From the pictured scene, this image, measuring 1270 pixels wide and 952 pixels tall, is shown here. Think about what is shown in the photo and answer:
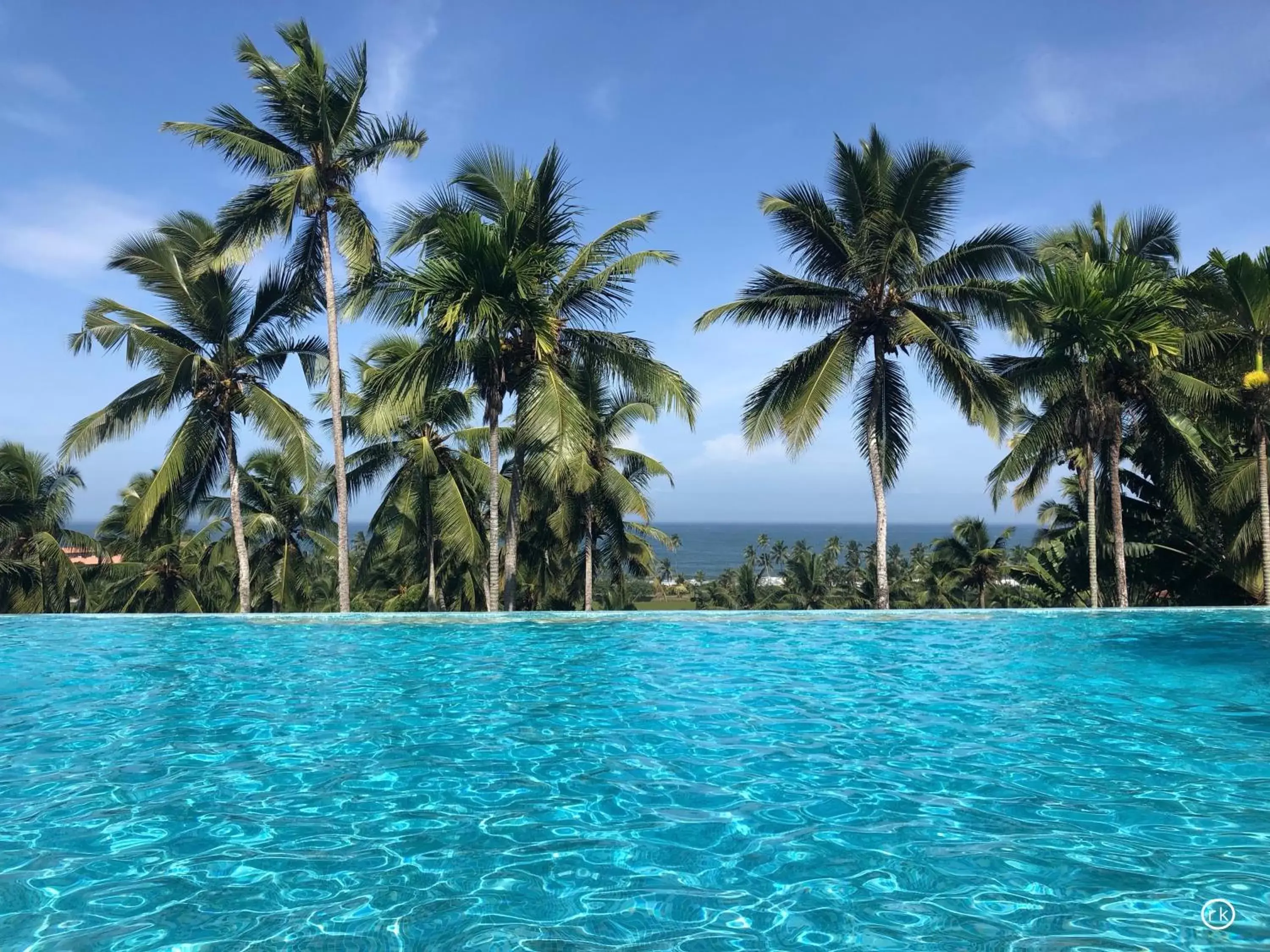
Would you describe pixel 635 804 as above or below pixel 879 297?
below

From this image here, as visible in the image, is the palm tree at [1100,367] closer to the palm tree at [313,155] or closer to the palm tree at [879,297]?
the palm tree at [879,297]

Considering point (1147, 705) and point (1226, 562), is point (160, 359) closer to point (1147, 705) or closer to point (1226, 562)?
point (1147, 705)

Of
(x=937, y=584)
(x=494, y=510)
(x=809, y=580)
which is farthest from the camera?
(x=809, y=580)

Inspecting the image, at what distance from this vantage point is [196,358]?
15.1 meters

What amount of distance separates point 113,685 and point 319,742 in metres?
3.71

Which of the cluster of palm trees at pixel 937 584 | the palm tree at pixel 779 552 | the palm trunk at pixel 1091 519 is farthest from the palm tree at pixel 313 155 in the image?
the palm tree at pixel 779 552

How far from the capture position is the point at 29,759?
5.84m

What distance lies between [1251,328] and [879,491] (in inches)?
279

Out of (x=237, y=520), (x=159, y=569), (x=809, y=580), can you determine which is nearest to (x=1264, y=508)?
(x=237, y=520)

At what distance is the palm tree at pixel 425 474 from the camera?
18266 millimetres

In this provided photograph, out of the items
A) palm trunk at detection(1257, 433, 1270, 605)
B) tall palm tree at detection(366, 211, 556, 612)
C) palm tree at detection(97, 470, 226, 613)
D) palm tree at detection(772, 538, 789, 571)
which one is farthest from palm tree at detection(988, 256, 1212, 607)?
palm tree at detection(772, 538, 789, 571)

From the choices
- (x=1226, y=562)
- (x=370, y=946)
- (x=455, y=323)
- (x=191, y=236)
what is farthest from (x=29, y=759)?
(x=1226, y=562)

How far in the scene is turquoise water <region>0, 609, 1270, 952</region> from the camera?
3.54 meters

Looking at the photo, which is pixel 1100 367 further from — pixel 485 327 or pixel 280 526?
pixel 280 526
